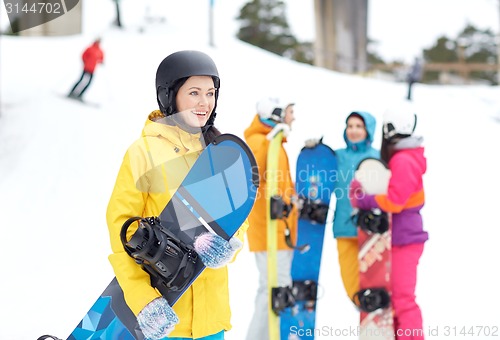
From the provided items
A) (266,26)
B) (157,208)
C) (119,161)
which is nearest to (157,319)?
(157,208)

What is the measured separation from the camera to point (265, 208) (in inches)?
149

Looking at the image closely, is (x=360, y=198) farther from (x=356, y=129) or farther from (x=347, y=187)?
(x=356, y=129)

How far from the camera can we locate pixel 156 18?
14.4 meters

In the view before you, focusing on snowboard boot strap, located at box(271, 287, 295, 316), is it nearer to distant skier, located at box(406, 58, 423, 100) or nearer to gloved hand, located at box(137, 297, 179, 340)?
gloved hand, located at box(137, 297, 179, 340)

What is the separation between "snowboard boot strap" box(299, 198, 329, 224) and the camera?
3.81 meters

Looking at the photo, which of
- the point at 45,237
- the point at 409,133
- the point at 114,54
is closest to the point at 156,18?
the point at 114,54

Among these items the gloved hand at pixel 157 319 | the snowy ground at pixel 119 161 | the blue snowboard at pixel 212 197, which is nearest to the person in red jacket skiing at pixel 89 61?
the snowy ground at pixel 119 161

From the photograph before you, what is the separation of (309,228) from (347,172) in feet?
1.32

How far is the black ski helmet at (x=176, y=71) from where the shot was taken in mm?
2215

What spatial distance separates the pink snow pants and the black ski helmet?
1705 millimetres

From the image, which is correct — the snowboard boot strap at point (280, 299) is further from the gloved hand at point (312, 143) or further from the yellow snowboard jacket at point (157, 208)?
the yellow snowboard jacket at point (157, 208)

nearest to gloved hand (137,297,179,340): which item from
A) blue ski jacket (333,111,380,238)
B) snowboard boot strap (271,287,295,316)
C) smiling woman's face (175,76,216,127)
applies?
smiling woman's face (175,76,216,127)

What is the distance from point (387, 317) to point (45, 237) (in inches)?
126

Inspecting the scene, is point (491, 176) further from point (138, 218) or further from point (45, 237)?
point (138, 218)
